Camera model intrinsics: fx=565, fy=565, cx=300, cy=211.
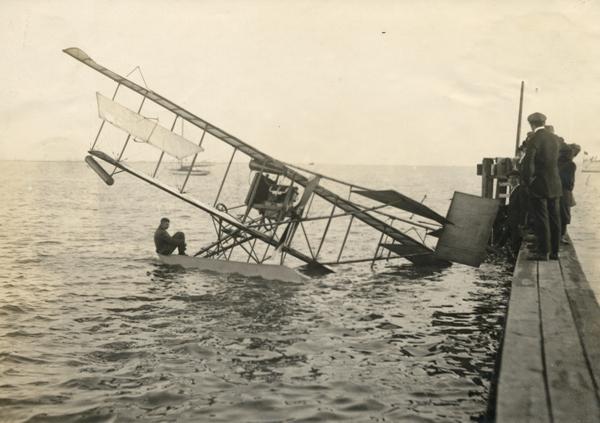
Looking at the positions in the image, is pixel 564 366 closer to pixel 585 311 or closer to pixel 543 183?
pixel 585 311

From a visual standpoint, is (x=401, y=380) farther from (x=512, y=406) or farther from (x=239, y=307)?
(x=239, y=307)

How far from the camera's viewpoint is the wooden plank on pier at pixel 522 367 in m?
4.01

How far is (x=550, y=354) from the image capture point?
521 centimetres

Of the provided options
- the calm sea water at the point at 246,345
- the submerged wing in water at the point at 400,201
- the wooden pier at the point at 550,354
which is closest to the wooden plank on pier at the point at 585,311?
the wooden pier at the point at 550,354

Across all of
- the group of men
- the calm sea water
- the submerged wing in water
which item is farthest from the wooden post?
the group of men

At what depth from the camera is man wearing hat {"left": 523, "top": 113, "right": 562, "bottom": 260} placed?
10.0 meters

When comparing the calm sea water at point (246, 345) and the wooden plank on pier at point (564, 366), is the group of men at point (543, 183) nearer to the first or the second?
the calm sea water at point (246, 345)

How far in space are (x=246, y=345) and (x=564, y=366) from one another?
6.63 m

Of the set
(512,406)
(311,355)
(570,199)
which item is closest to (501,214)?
(570,199)

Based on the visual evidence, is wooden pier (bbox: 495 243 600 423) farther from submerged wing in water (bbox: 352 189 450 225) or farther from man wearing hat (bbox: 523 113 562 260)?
submerged wing in water (bbox: 352 189 450 225)

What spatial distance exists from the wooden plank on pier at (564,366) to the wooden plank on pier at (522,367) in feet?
0.25

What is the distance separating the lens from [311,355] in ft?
32.8

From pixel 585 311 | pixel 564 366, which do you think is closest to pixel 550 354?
pixel 564 366

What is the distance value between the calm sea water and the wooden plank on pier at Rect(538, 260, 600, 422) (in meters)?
1.72
